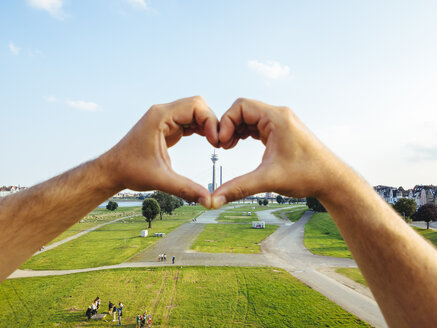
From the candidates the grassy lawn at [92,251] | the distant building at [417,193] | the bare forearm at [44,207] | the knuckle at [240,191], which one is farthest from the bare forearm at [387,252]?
the distant building at [417,193]

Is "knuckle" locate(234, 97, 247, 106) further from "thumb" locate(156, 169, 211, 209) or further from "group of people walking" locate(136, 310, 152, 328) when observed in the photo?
"group of people walking" locate(136, 310, 152, 328)

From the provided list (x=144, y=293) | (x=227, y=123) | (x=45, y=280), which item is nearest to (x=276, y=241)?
(x=144, y=293)

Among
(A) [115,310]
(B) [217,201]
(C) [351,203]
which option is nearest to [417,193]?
(A) [115,310]

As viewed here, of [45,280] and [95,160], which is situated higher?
[95,160]

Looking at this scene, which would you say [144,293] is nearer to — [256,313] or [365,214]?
[256,313]

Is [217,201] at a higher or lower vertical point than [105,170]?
lower

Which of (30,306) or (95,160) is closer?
(95,160)

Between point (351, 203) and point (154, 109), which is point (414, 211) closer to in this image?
point (351, 203)


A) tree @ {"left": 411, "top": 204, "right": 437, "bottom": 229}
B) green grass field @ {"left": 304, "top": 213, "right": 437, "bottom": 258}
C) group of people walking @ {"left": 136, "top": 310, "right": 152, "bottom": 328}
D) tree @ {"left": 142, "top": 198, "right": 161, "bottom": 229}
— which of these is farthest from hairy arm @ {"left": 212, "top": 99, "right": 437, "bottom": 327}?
tree @ {"left": 411, "top": 204, "right": 437, "bottom": 229}
